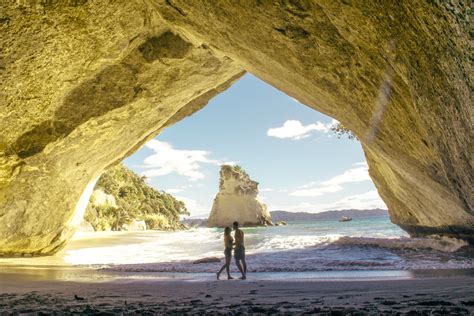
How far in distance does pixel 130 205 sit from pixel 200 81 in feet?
136

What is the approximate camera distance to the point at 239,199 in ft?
237

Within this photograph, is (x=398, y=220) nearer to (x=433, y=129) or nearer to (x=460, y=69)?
(x=433, y=129)

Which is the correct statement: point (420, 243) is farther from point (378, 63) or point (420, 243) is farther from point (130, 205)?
point (130, 205)

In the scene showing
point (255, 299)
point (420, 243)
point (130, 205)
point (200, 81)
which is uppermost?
point (200, 81)

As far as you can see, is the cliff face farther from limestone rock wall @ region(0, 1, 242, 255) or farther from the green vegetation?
limestone rock wall @ region(0, 1, 242, 255)

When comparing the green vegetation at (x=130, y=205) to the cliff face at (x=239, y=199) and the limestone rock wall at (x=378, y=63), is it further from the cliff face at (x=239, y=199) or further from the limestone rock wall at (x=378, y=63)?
the limestone rock wall at (x=378, y=63)

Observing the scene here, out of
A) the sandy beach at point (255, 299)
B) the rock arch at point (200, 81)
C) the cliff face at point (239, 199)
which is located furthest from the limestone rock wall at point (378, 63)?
the cliff face at point (239, 199)

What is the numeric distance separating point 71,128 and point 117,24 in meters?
4.12

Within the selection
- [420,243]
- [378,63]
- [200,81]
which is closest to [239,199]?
[420,243]

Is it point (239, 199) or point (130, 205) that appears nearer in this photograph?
point (130, 205)

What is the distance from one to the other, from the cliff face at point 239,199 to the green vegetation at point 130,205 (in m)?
8.50

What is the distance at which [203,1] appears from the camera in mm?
7387

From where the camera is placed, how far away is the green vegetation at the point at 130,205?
4188 cm

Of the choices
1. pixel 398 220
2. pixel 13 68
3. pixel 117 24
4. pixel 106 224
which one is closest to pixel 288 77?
pixel 117 24
